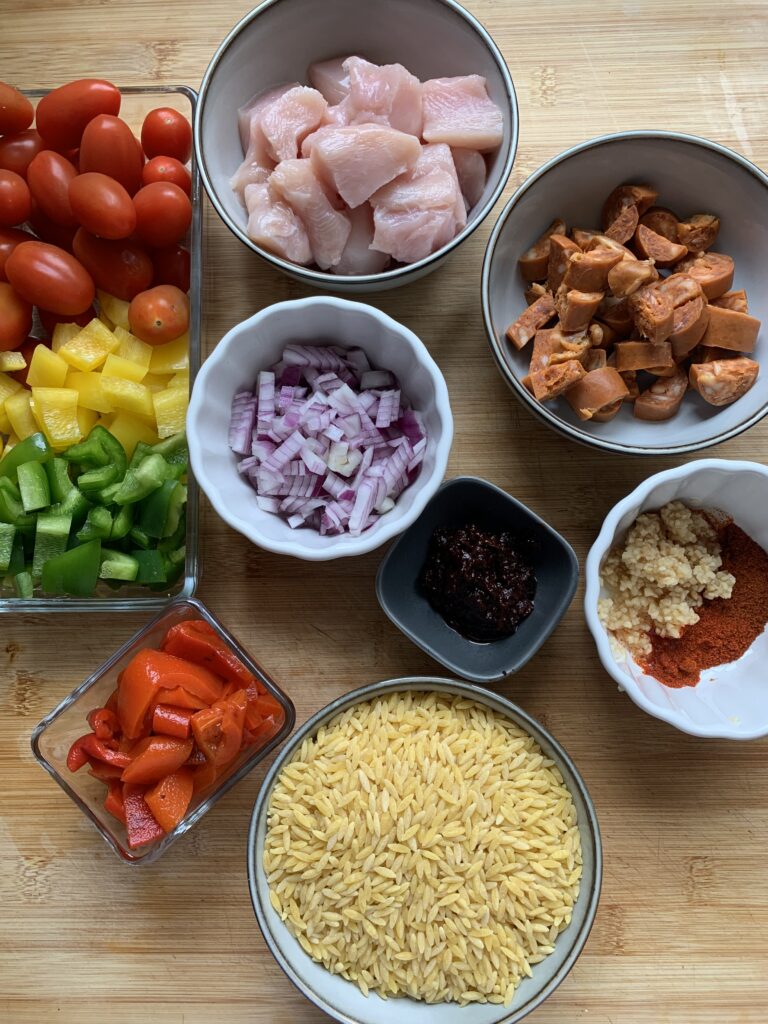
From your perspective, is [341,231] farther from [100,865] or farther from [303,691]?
[100,865]

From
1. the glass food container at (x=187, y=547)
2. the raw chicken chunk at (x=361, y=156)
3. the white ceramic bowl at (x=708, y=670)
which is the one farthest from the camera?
the glass food container at (x=187, y=547)

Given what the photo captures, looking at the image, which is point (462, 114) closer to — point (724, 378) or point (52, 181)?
point (724, 378)

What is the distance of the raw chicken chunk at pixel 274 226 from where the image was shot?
1.48 m

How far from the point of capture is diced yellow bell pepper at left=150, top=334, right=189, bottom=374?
166cm

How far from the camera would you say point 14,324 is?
1606 millimetres

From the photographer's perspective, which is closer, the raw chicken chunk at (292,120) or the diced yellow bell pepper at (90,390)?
the raw chicken chunk at (292,120)

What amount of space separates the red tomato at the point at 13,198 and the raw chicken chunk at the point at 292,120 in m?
0.53

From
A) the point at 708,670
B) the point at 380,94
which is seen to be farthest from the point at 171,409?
the point at 708,670

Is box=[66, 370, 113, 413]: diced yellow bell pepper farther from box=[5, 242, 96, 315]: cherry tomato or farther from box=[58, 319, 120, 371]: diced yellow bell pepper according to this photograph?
box=[5, 242, 96, 315]: cherry tomato

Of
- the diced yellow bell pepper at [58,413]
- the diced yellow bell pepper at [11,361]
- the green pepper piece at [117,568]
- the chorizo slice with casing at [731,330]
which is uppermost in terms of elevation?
the chorizo slice with casing at [731,330]

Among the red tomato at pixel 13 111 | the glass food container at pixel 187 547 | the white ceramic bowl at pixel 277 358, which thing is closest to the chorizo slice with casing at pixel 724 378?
the white ceramic bowl at pixel 277 358

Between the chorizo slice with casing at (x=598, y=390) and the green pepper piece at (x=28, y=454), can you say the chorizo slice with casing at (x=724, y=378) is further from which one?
the green pepper piece at (x=28, y=454)

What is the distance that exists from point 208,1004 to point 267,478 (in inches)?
45.1

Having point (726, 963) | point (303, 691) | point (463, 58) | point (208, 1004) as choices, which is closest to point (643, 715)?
→ point (726, 963)
